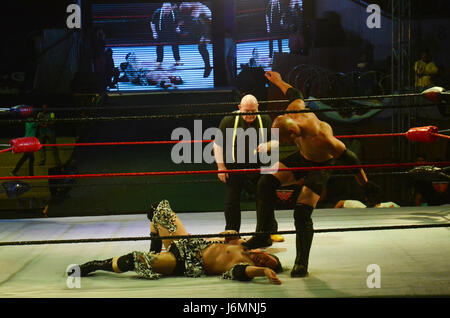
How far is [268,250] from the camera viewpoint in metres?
3.24

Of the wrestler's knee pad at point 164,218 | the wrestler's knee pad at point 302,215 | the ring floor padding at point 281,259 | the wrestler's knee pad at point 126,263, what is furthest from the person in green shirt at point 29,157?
the wrestler's knee pad at point 302,215

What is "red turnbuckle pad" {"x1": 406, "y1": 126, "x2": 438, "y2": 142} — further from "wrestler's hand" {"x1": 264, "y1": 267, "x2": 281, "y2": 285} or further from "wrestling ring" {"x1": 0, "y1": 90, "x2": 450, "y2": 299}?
"wrestler's hand" {"x1": 264, "y1": 267, "x2": 281, "y2": 285}

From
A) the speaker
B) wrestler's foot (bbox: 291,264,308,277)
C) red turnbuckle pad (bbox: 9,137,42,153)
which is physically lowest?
wrestler's foot (bbox: 291,264,308,277)

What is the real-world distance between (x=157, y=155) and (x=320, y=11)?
16.9 ft

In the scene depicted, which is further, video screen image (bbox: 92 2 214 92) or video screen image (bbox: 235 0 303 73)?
video screen image (bbox: 92 2 214 92)

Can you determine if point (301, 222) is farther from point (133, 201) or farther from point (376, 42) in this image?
point (376, 42)

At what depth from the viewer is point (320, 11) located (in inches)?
432

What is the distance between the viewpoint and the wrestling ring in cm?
239

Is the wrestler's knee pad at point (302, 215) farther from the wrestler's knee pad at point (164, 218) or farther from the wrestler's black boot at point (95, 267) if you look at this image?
the wrestler's black boot at point (95, 267)

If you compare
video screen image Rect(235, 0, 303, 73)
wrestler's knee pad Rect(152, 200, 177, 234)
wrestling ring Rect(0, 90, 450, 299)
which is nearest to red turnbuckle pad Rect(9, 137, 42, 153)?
wrestling ring Rect(0, 90, 450, 299)

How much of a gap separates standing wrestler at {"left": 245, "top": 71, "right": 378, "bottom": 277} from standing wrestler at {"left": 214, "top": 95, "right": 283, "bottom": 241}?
0.44 m

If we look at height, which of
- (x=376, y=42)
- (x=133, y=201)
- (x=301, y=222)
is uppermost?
(x=376, y=42)

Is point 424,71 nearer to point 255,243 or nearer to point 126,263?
point 255,243
